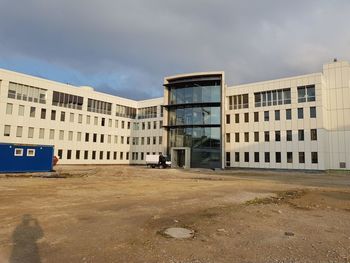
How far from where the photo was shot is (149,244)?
7.07m

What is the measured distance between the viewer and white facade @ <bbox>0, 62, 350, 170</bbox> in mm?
44312

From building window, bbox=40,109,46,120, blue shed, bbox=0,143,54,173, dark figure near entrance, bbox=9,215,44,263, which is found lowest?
dark figure near entrance, bbox=9,215,44,263

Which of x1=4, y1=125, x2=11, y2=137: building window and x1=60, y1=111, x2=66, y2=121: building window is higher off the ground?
x1=60, y1=111, x2=66, y2=121: building window

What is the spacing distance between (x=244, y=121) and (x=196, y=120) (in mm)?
8912

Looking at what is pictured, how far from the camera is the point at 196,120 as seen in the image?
52.7 meters

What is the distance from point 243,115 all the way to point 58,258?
49448 mm

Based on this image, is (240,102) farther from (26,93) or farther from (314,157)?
(26,93)

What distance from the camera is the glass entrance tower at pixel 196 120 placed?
A: 51062 millimetres

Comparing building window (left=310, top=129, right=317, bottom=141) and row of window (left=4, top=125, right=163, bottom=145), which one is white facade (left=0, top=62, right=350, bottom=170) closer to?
building window (left=310, top=129, right=317, bottom=141)

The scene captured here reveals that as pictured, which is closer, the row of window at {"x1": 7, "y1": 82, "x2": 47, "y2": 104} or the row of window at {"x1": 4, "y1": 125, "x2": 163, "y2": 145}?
the row of window at {"x1": 7, "y1": 82, "x2": 47, "y2": 104}

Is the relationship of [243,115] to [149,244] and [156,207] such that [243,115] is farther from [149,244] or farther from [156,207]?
[149,244]

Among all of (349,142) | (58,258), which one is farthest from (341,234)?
(349,142)

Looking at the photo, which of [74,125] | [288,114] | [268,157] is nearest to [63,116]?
[74,125]

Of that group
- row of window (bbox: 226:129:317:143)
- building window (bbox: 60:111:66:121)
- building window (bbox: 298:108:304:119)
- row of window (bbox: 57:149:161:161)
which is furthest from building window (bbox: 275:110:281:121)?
building window (bbox: 60:111:66:121)
